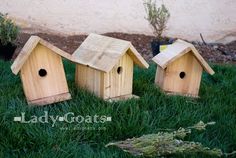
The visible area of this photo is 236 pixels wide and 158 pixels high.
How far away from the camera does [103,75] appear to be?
121 inches

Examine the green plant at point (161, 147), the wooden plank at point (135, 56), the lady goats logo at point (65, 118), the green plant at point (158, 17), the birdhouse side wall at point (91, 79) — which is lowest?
the green plant at point (161, 147)

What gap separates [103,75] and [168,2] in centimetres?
323

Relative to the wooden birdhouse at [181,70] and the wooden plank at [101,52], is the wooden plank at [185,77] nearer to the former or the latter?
the wooden birdhouse at [181,70]

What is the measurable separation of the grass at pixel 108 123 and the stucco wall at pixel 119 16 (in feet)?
7.14

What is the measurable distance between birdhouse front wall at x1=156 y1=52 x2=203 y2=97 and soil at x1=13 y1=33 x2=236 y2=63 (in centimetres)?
175

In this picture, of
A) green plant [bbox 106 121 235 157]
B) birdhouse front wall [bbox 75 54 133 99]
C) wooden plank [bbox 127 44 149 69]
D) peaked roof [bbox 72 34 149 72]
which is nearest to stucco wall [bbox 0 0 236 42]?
peaked roof [bbox 72 34 149 72]

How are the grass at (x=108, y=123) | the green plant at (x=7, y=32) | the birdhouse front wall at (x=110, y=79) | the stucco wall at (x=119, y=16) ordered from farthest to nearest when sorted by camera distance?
the stucco wall at (x=119, y=16) < the green plant at (x=7, y=32) < the birdhouse front wall at (x=110, y=79) < the grass at (x=108, y=123)

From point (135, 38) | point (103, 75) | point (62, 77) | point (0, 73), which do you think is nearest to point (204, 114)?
point (103, 75)

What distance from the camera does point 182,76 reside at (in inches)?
138

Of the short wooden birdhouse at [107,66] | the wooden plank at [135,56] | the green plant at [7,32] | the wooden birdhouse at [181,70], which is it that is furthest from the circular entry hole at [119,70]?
the green plant at [7,32]

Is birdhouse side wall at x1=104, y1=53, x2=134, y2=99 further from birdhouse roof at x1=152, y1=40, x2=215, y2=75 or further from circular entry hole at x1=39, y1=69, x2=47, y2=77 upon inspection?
circular entry hole at x1=39, y1=69, x2=47, y2=77

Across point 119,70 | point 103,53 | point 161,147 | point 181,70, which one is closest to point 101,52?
point 103,53

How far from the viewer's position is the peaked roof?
120 inches

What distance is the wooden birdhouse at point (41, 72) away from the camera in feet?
9.61
